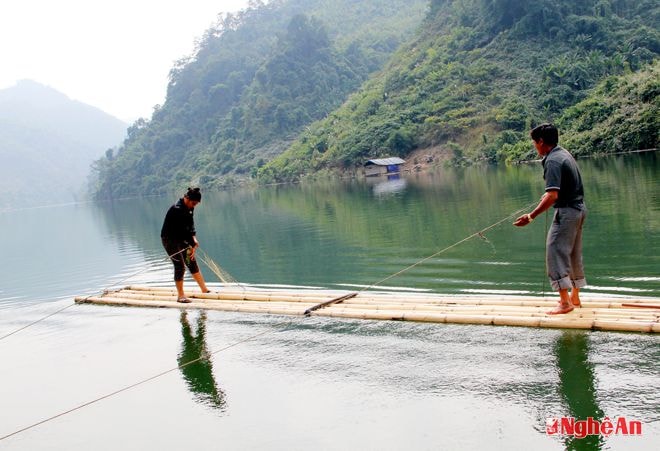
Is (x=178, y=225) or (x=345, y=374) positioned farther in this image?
(x=178, y=225)

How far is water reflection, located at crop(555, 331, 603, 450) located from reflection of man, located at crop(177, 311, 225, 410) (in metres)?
3.32

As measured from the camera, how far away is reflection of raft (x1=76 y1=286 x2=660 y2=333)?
22.1 feet

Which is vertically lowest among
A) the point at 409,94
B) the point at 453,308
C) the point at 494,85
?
the point at 453,308

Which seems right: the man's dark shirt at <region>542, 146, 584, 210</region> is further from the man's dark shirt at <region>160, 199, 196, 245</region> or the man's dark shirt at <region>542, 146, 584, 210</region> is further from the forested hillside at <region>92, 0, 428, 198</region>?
the forested hillside at <region>92, 0, 428, 198</region>

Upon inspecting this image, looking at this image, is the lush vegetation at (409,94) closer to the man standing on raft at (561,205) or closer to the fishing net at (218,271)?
the fishing net at (218,271)

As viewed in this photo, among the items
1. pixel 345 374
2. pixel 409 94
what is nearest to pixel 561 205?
pixel 345 374

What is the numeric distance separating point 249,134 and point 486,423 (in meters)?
128

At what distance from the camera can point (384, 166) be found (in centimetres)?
7750

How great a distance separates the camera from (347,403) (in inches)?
228

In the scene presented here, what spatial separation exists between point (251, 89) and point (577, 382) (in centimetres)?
13675

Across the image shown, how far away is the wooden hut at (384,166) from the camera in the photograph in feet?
253

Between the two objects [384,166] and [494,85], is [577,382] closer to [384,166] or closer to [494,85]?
[384,166]

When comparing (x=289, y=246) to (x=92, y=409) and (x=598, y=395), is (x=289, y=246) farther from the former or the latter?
(x=598, y=395)

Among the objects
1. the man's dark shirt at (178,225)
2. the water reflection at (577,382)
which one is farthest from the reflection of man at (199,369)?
the water reflection at (577,382)
